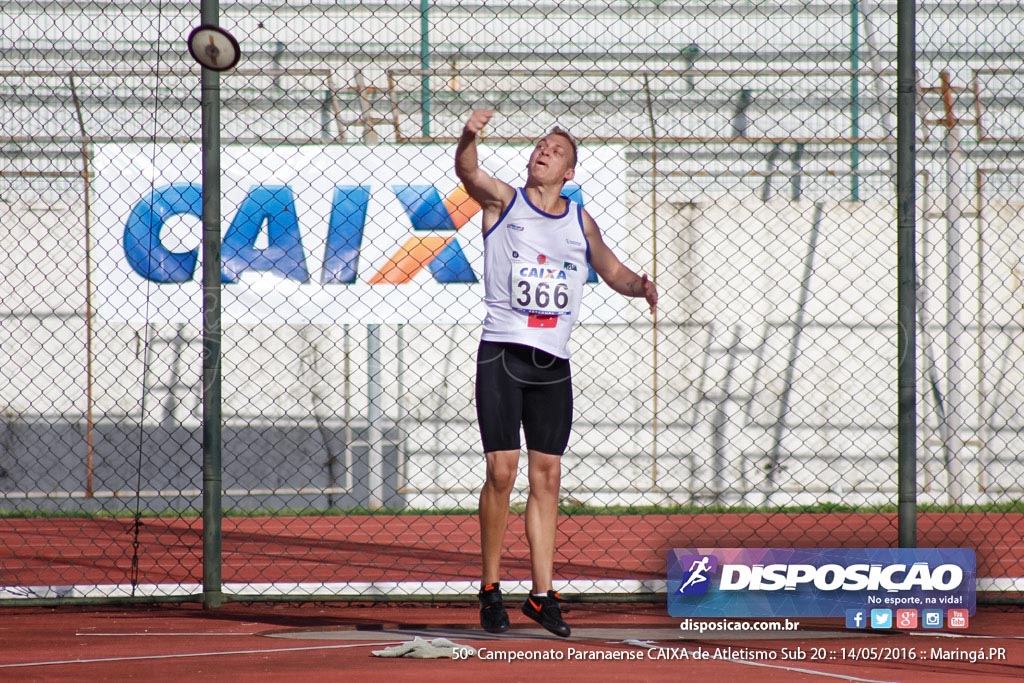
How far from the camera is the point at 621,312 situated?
10.4 m

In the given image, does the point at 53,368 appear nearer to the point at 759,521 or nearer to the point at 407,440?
the point at 407,440

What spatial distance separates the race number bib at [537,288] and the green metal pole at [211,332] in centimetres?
165

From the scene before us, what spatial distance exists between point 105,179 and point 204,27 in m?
3.88

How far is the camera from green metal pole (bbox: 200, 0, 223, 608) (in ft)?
16.9

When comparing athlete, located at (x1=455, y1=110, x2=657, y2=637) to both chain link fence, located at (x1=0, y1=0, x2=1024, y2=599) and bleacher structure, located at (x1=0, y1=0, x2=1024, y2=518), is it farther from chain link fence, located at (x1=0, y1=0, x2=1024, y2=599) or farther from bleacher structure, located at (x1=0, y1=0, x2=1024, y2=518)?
bleacher structure, located at (x1=0, y1=0, x2=1024, y2=518)

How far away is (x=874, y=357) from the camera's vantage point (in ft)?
36.6

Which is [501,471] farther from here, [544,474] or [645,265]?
[645,265]

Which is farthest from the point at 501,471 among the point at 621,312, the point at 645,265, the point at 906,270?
the point at 645,265

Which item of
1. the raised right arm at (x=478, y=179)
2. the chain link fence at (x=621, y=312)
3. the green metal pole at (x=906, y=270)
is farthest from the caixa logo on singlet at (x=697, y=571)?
the chain link fence at (x=621, y=312)

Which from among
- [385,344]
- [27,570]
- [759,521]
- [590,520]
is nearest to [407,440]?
[385,344]

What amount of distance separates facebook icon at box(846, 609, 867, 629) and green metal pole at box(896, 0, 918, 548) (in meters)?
0.43

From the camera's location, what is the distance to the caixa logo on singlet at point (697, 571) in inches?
188

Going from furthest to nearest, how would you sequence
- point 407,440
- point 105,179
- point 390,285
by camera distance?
point 407,440 → point 390,285 → point 105,179

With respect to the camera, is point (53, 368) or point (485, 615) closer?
point (485, 615)
